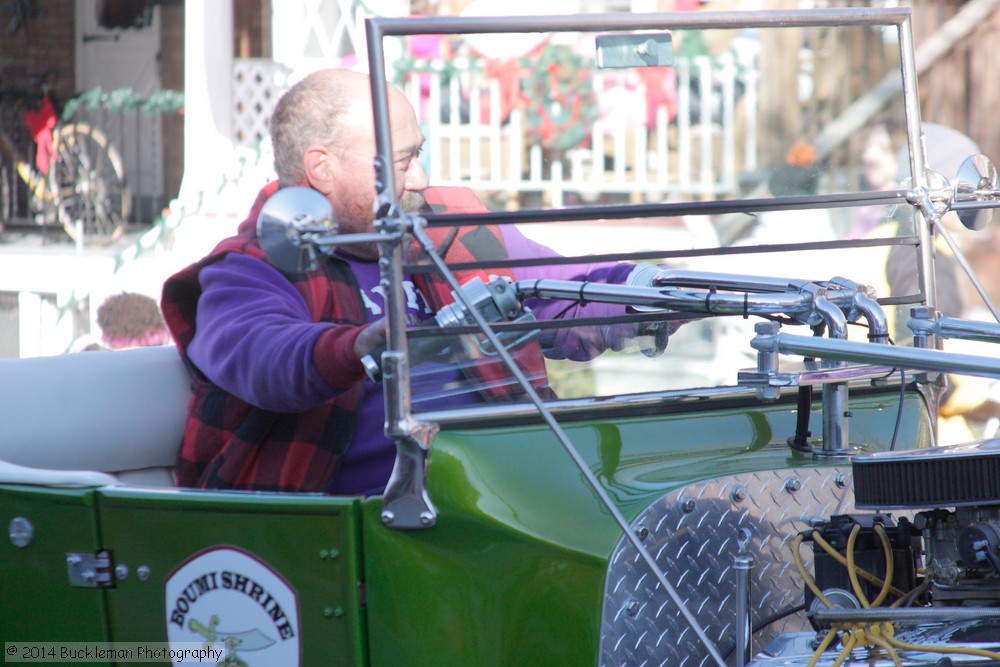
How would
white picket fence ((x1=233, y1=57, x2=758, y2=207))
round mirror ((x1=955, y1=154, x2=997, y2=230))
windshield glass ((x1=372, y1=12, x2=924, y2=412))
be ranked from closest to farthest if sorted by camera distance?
windshield glass ((x1=372, y1=12, x2=924, y2=412))
round mirror ((x1=955, y1=154, x2=997, y2=230))
white picket fence ((x1=233, y1=57, x2=758, y2=207))

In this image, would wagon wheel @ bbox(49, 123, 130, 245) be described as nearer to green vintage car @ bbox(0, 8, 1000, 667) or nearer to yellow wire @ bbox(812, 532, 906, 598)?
green vintage car @ bbox(0, 8, 1000, 667)

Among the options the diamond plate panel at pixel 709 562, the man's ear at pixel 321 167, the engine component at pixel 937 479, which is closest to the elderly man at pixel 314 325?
the man's ear at pixel 321 167

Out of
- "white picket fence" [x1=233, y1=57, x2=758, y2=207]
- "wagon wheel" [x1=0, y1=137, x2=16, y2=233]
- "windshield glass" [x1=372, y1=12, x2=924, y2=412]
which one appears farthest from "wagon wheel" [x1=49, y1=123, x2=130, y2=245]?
"windshield glass" [x1=372, y1=12, x2=924, y2=412]

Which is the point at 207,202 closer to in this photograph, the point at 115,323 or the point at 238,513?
the point at 115,323

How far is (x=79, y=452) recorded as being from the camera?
2.50 meters

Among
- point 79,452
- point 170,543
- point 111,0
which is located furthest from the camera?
point 111,0

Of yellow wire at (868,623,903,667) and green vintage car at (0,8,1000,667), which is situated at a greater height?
green vintage car at (0,8,1000,667)

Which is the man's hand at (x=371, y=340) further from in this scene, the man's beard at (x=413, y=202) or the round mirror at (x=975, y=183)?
the round mirror at (x=975, y=183)

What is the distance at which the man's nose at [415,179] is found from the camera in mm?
1906

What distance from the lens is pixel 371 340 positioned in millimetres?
1812

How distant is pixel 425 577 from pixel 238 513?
328mm

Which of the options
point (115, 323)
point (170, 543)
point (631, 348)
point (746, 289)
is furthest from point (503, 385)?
point (115, 323)

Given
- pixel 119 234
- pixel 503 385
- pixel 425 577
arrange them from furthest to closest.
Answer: pixel 119 234 → pixel 503 385 → pixel 425 577

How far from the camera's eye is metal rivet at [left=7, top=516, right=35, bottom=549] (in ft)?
7.04
